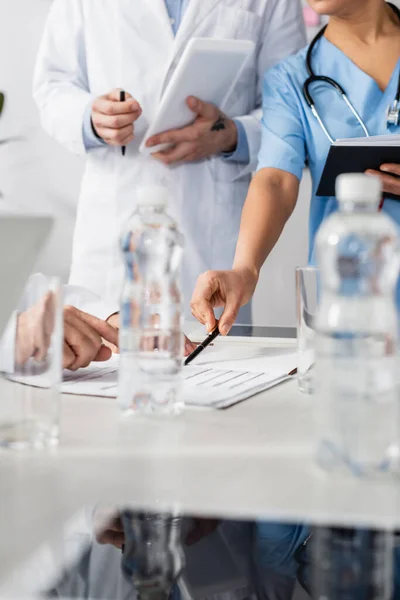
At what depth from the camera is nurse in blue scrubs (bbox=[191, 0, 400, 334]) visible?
165 centimetres

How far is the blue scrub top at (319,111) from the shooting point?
1.68 meters

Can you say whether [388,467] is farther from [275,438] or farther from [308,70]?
[308,70]

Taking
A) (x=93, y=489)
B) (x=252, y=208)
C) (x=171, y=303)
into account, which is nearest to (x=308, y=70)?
(x=252, y=208)

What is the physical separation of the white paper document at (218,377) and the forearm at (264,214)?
1.15 ft

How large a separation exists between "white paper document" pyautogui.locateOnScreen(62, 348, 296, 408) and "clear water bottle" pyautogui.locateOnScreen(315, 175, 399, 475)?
24 cm

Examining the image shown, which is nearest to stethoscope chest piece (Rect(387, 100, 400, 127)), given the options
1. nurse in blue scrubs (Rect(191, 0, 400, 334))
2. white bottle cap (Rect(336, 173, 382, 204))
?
nurse in blue scrubs (Rect(191, 0, 400, 334))

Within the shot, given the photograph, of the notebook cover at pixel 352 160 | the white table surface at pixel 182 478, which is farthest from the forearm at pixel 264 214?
the white table surface at pixel 182 478

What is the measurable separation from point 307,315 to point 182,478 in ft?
1.18

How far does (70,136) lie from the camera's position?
207 cm

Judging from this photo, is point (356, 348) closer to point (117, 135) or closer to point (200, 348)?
point (200, 348)

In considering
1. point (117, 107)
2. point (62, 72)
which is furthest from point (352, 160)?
point (62, 72)

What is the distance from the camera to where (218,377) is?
929 mm

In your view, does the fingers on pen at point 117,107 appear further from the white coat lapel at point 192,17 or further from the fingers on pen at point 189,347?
the fingers on pen at point 189,347

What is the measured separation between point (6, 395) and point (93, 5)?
67.4 inches
